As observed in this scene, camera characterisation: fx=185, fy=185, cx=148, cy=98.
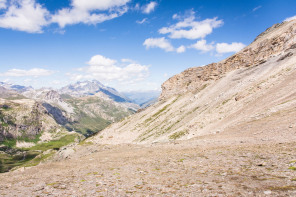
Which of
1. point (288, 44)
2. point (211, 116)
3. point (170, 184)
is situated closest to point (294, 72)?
point (211, 116)

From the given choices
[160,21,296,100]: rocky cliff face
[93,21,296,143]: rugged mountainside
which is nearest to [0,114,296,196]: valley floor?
[93,21,296,143]: rugged mountainside

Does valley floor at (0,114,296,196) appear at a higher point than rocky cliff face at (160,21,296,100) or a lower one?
lower

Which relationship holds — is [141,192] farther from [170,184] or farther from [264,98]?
[264,98]

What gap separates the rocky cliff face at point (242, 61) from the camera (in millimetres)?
86625

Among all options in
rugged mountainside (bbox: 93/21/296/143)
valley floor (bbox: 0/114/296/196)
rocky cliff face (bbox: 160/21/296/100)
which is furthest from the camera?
Result: rocky cliff face (bbox: 160/21/296/100)

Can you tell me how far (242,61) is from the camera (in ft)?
350

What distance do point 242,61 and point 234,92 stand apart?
143 ft

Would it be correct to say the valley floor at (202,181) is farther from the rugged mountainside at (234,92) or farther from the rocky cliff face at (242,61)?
the rocky cliff face at (242,61)

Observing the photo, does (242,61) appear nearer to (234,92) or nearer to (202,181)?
(234,92)

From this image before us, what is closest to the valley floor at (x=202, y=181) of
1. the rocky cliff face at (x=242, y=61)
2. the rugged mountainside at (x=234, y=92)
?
the rugged mountainside at (x=234, y=92)

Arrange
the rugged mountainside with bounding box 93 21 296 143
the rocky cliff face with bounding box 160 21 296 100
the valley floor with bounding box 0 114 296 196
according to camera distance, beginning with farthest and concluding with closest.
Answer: the rocky cliff face with bounding box 160 21 296 100, the rugged mountainside with bounding box 93 21 296 143, the valley floor with bounding box 0 114 296 196

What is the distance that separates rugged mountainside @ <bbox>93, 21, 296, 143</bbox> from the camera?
46031mm

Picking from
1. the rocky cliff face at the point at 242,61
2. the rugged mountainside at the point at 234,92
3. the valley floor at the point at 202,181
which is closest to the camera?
the valley floor at the point at 202,181

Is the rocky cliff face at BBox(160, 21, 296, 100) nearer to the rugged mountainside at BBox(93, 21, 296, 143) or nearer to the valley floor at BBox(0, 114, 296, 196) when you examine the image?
the rugged mountainside at BBox(93, 21, 296, 143)
